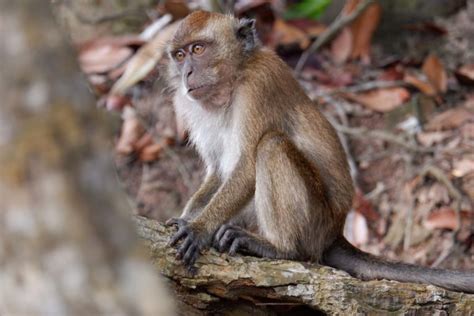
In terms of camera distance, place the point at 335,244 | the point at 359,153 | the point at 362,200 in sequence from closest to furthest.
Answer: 1. the point at 335,244
2. the point at 362,200
3. the point at 359,153

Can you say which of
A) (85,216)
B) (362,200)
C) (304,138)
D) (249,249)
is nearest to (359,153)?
(362,200)

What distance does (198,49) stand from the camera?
6195mm

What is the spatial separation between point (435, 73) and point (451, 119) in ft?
2.51

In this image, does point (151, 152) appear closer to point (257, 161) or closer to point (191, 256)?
point (257, 161)

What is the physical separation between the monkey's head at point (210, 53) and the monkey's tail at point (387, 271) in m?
1.43

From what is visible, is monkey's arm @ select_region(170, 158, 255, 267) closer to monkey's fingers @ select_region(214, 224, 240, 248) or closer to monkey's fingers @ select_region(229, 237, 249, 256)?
monkey's fingers @ select_region(214, 224, 240, 248)

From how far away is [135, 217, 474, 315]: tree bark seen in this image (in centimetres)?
492

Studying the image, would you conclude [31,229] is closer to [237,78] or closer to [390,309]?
[390,309]

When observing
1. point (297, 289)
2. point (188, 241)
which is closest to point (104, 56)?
point (188, 241)

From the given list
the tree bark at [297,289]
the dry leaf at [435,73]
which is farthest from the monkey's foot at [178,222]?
the dry leaf at [435,73]

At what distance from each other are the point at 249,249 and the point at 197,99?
131 cm

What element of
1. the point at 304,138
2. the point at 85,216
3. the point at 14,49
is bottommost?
the point at 304,138

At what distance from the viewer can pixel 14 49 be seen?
1.83 meters

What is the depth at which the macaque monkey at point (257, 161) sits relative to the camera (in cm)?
539
